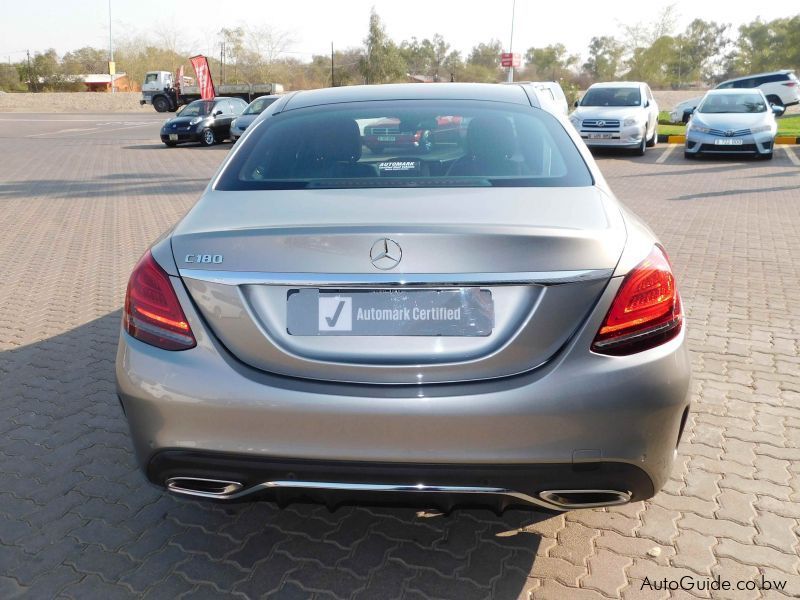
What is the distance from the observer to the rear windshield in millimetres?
2812

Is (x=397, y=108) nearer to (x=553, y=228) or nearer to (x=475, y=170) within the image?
(x=475, y=170)

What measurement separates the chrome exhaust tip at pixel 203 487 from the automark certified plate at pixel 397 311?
0.54 m

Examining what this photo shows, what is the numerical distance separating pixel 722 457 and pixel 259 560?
2.12m

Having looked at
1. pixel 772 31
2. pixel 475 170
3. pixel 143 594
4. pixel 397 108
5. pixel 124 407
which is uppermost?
pixel 772 31

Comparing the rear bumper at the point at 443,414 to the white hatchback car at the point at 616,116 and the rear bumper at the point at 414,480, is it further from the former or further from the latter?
the white hatchback car at the point at 616,116

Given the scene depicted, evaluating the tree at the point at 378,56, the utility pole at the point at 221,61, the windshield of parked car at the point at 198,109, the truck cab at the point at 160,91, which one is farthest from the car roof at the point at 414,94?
the utility pole at the point at 221,61

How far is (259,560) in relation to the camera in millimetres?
2814

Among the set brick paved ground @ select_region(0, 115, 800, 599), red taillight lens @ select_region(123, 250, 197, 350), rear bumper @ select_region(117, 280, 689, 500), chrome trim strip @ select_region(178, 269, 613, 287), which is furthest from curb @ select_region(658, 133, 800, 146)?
red taillight lens @ select_region(123, 250, 197, 350)

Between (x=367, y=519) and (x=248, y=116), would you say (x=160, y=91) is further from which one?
(x=367, y=519)

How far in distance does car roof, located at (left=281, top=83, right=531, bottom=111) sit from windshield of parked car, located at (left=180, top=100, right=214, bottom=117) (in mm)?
22467

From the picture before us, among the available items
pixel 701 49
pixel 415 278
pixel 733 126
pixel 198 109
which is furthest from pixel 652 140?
pixel 701 49

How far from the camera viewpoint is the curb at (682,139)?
69.6 feet

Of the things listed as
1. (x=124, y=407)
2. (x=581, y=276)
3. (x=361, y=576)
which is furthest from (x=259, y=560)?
(x=581, y=276)

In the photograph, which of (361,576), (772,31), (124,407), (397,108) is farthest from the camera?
(772,31)
